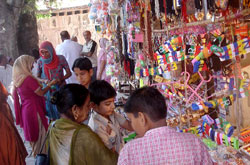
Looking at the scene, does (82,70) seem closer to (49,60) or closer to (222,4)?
(49,60)

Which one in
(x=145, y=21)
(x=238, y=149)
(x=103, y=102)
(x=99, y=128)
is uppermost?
A: (x=145, y=21)

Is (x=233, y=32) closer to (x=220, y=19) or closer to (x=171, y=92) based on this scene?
(x=220, y=19)

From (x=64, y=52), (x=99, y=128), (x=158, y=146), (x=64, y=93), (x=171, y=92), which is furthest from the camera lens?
(x=64, y=52)

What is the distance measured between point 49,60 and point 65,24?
42.5ft

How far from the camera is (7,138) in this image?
2.18 metres

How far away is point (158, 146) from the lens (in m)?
1.17

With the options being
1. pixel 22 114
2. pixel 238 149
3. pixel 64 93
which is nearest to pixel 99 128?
pixel 64 93

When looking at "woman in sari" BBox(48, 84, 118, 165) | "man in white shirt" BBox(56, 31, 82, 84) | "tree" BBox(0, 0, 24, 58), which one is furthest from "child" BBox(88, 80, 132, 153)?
"tree" BBox(0, 0, 24, 58)

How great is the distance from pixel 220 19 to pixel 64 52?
340 centimetres

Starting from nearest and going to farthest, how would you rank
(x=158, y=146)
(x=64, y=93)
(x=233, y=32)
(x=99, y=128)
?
(x=158, y=146)
(x=64, y=93)
(x=99, y=128)
(x=233, y=32)

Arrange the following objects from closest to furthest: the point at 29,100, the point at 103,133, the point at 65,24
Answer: the point at 103,133 → the point at 29,100 → the point at 65,24

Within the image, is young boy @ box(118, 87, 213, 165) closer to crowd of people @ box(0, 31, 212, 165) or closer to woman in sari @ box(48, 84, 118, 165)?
crowd of people @ box(0, 31, 212, 165)

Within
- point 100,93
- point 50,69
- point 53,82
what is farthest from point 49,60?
point 100,93

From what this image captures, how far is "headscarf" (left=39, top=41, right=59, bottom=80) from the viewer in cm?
353
